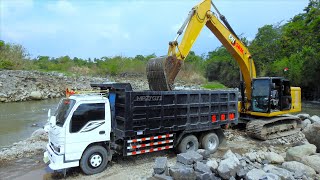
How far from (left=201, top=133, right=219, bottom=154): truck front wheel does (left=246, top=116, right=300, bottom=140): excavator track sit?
2421mm

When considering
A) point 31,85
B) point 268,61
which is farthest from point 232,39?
point 268,61

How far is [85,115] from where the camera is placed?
739cm

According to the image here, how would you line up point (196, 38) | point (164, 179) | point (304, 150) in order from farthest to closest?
point (196, 38) → point (304, 150) → point (164, 179)

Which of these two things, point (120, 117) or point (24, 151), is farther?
point (24, 151)

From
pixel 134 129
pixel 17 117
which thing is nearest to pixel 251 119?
pixel 134 129

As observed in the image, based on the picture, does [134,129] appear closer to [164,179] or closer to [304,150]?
[164,179]

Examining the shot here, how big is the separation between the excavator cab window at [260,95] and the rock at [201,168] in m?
6.15

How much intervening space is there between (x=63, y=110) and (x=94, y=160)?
4.99 ft

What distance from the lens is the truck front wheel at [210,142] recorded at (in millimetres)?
9500

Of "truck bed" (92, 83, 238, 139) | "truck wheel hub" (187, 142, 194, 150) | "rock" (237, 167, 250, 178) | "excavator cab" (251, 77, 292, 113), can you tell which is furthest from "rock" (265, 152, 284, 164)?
"excavator cab" (251, 77, 292, 113)

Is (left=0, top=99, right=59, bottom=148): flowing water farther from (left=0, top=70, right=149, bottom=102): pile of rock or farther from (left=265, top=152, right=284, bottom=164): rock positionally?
(left=265, top=152, right=284, bottom=164): rock

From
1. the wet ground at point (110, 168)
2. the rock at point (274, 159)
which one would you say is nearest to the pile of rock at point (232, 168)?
the rock at point (274, 159)

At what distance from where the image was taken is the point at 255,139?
1184 centimetres

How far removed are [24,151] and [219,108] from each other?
22.6 feet
